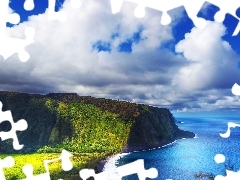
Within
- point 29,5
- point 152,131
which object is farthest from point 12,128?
point 152,131

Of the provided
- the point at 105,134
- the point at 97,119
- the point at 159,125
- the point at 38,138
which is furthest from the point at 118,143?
the point at 159,125

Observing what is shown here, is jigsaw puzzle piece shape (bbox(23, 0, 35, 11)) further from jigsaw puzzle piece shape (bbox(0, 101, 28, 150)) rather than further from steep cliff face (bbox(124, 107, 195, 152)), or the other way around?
steep cliff face (bbox(124, 107, 195, 152))

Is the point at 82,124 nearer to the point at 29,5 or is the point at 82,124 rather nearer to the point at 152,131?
the point at 152,131

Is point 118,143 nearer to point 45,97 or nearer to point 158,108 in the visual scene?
point 45,97

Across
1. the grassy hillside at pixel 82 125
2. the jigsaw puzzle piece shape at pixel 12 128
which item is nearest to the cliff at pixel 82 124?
the grassy hillside at pixel 82 125

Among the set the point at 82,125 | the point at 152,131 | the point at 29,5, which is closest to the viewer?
the point at 29,5

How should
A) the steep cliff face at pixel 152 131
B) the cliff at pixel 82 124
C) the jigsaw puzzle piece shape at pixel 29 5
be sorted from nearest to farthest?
the jigsaw puzzle piece shape at pixel 29 5
the cliff at pixel 82 124
the steep cliff face at pixel 152 131

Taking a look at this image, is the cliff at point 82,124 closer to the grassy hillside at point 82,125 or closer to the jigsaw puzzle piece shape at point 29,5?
the grassy hillside at point 82,125
